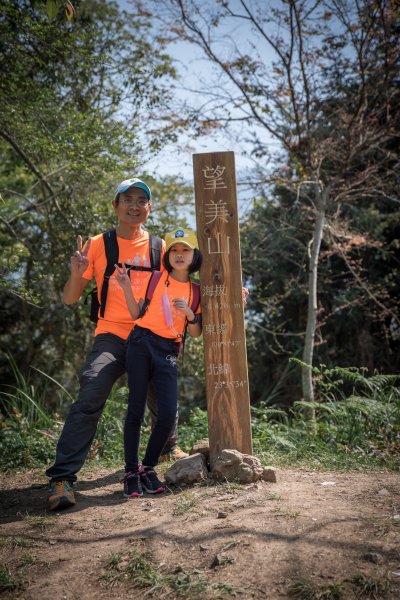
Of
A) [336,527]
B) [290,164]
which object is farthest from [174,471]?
[290,164]

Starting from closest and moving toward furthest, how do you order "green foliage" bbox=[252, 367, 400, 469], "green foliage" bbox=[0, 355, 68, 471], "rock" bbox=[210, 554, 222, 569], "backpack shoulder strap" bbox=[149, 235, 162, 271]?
"rock" bbox=[210, 554, 222, 569] → "backpack shoulder strap" bbox=[149, 235, 162, 271] → "green foliage" bbox=[252, 367, 400, 469] → "green foliage" bbox=[0, 355, 68, 471]

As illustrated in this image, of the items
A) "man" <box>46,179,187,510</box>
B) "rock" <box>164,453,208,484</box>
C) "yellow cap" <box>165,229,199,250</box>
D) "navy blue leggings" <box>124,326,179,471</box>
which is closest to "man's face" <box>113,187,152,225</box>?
"man" <box>46,179,187,510</box>

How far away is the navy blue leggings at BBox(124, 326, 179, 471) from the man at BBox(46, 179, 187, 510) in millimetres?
233

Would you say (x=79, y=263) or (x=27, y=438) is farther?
(x=27, y=438)

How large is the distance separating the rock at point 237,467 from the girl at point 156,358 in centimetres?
41

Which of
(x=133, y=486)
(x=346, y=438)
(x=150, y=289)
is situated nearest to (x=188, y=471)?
(x=133, y=486)

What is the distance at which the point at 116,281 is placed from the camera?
4.22m

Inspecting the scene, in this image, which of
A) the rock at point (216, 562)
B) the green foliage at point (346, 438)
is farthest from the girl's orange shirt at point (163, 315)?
the rock at point (216, 562)

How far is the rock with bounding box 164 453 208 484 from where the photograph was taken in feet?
13.0

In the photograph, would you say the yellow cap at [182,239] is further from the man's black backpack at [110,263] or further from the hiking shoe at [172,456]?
the hiking shoe at [172,456]

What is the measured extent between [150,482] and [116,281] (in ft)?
4.80

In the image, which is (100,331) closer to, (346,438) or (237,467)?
(237,467)

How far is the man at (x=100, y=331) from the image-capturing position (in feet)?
12.7

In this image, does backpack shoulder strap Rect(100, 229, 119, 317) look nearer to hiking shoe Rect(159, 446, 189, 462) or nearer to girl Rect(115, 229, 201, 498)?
girl Rect(115, 229, 201, 498)
